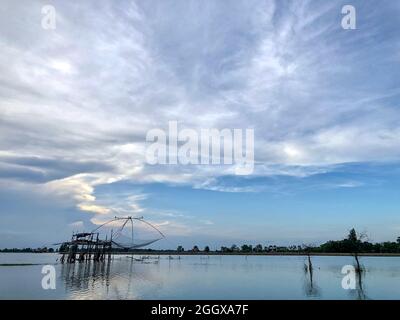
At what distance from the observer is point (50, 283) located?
48312 millimetres
